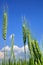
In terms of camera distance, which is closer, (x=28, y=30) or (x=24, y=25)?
(x=28, y=30)

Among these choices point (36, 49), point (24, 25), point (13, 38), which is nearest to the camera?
point (36, 49)

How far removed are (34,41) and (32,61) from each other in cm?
32

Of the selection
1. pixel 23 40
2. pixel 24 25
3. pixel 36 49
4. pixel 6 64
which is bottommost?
pixel 6 64

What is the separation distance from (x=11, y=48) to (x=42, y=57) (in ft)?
4.28

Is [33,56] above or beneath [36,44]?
beneath

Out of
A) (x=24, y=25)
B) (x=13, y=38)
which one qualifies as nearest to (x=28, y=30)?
(x=24, y=25)

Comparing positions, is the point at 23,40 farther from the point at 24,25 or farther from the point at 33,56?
the point at 33,56

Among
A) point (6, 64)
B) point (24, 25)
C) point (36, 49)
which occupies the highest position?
point (24, 25)

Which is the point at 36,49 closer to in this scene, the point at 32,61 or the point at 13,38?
→ the point at 32,61

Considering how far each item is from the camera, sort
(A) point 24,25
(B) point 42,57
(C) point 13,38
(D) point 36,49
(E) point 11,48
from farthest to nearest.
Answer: (C) point 13,38 < (E) point 11,48 < (A) point 24,25 < (D) point 36,49 < (B) point 42,57

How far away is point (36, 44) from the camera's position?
9.50 ft

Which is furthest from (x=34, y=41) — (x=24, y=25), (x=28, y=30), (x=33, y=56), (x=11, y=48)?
(x=11, y=48)

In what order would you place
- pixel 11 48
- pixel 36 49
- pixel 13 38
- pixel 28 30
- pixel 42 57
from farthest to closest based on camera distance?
1. pixel 13 38
2. pixel 11 48
3. pixel 28 30
4. pixel 36 49
5. pixel 42 57

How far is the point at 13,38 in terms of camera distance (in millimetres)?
4352
